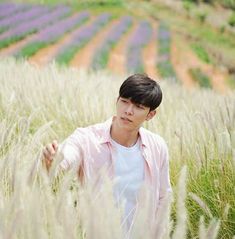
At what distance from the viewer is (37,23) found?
13.5m

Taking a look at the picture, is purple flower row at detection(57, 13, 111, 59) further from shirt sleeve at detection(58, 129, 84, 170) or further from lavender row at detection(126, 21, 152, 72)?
shirt sleeve at detection(58, 129, 84, 170)

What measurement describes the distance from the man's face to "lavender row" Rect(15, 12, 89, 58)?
839 centimetres

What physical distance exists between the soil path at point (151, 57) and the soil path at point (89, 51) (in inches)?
48.9

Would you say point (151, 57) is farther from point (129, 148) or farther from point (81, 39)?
point (129, 148)

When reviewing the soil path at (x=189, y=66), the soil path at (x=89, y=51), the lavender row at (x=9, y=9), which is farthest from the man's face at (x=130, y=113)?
the soil path at (x=189, y=66)

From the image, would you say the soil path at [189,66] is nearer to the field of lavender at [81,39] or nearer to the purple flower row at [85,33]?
the field of lavender at [81,39]

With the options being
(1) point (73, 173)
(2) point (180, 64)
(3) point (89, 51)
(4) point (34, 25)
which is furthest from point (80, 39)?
→ (1) point (73, 173)

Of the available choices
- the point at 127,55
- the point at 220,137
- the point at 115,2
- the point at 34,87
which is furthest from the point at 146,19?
→ the point at 220,137

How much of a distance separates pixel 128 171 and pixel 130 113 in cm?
21

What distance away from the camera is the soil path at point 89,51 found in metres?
12.4

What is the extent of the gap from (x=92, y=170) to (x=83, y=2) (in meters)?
14.8

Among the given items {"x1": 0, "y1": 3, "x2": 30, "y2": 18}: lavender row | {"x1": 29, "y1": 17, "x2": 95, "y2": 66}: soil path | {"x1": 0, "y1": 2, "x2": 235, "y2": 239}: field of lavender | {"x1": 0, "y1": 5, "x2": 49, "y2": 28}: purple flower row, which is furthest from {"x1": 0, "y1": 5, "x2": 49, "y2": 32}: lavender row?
{"x1": 0, "y1": 2, "x2": 235, "y2": 239}: field of lavender

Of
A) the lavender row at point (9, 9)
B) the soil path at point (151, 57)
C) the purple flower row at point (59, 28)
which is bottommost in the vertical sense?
the soil path at point (151, 57)

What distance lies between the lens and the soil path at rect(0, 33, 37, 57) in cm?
1075
